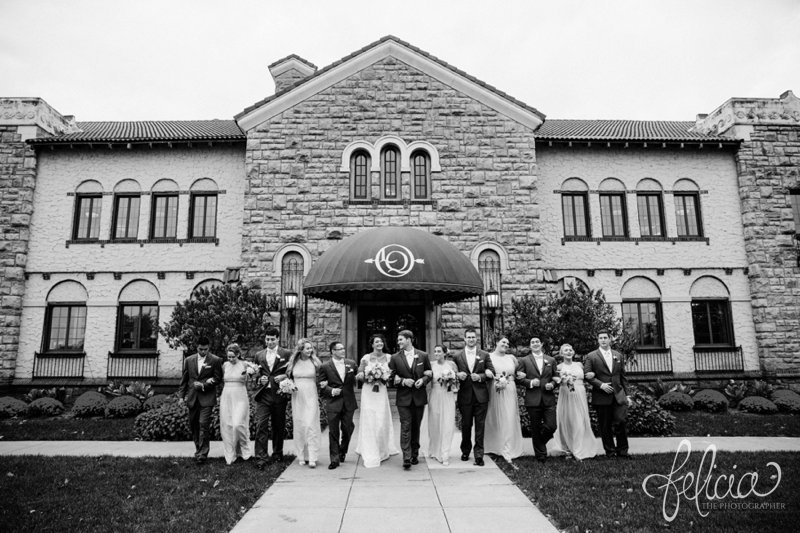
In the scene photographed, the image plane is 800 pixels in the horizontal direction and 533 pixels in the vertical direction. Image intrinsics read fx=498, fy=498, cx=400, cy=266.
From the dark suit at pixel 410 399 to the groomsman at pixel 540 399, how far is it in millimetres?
1792

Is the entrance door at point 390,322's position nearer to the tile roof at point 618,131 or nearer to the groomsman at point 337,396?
the groomsman at point 337,396

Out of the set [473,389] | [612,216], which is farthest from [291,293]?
[612,216]

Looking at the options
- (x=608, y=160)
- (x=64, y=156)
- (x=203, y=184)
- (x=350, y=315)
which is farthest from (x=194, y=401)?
(x=608, y=160)

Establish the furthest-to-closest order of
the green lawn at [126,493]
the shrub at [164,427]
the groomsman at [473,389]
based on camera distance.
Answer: the shrub at [164,427]
the groomsman at [473,389]
the green lawn at [126,493]

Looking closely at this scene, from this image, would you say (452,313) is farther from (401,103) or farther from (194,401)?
(194,401)

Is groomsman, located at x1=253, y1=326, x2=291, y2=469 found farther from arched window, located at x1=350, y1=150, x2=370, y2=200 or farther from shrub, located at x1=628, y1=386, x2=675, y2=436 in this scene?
arched window, located at x1=350, y1=150, x2=370, y2=200

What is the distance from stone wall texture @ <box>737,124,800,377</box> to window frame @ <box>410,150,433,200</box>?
1190cm

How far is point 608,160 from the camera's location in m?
18.8

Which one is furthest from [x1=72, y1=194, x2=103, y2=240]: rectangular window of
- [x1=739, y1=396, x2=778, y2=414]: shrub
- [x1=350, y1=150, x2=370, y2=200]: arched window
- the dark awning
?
[x1=739, y1=396, x2=778, y2=414]: shrub

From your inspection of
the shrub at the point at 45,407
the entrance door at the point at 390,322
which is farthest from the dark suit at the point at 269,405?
the shrub at the point at 45,407

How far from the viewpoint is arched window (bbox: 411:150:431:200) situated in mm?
16859

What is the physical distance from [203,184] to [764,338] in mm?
20948

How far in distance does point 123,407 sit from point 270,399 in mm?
7922

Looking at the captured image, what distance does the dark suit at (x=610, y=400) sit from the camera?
875 cm
